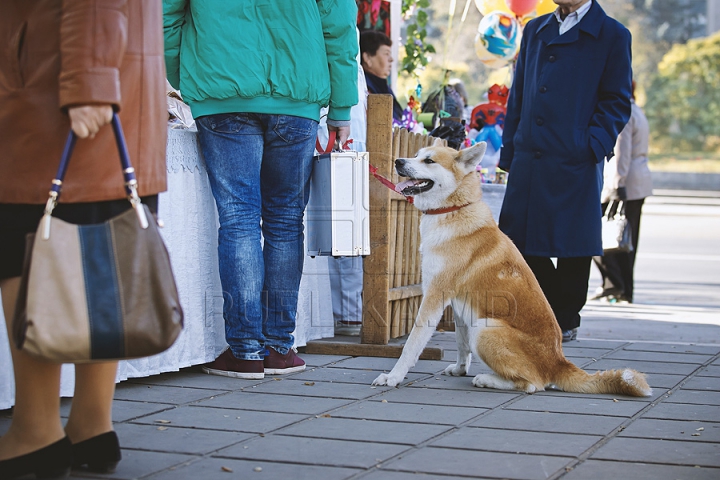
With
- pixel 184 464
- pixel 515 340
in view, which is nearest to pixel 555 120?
pixel 515 340

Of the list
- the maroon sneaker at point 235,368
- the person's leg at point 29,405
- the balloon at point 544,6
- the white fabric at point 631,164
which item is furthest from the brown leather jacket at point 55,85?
the balloon at point 544,6

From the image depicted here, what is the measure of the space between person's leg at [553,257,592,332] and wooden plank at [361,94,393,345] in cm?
122

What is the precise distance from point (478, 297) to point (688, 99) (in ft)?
116

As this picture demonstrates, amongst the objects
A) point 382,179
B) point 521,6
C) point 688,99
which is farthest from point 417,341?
point 688,99

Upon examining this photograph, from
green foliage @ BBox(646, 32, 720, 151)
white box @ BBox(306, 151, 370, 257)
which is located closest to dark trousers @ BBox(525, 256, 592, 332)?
white box @ BBox(306, 151, 370, 257)

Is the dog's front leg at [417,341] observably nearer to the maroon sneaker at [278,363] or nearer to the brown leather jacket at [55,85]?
the maroon sneaker at [278,363]

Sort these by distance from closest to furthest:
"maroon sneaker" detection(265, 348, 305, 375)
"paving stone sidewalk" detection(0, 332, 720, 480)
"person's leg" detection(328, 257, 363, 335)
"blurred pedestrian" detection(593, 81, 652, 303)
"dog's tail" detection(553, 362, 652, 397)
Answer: "paving stone sidewalk" detection(0, 332, 720, 480), "dog's tail" detection(553, 362, 652, 397), "maroon sneaker" detection(265, 348, 305, 375), "person's leg" detection(328, 257, 363, 335), "blurred pedestrian" detection(593, 81, 652, 303)

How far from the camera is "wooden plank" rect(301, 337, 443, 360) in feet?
16.8

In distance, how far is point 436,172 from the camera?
4594mm

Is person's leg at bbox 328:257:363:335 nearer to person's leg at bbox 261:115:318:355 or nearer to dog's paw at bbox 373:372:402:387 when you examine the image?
person's leg at bbox 261:115:318:355

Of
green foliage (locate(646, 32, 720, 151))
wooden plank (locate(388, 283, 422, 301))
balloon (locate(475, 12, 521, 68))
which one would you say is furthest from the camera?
green foliage (locate(646, 32, 720, 151))

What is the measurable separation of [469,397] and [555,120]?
2.10 meters

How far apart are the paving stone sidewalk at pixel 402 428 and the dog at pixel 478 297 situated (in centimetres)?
9

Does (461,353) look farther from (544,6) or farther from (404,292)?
(544,6)
